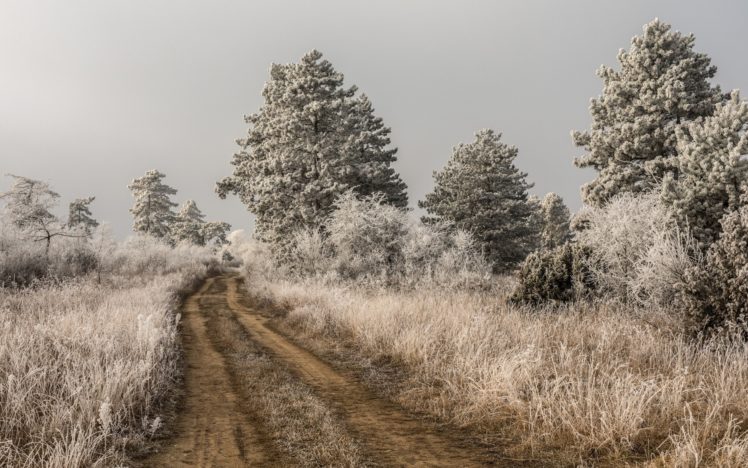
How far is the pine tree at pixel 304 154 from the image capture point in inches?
1064

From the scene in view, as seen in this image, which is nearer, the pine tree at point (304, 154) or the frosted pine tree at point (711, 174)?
the frosted pine tree at point (711, 174)

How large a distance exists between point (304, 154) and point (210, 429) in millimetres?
22772

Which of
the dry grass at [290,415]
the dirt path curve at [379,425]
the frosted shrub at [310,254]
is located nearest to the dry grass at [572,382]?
the dirt path curve at [379,425]

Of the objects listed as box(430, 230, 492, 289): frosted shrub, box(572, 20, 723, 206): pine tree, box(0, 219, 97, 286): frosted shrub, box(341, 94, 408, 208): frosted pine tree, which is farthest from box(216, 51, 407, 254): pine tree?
box(572, 20, 723, 206): pine tree

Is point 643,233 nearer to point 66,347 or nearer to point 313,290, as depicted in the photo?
point 313,290

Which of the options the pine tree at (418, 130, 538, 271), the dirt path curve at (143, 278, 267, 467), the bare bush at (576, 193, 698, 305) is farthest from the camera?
the pine tree at (418, 130, 538, 271)

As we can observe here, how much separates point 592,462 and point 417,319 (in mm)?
6350

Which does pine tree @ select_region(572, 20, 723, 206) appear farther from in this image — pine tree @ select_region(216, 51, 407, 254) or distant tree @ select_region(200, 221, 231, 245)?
distant tree @ select_region(200, 221, 231, 245)

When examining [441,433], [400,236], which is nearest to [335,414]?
[441,433]

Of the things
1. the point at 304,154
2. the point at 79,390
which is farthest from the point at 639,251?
the point at 304,154

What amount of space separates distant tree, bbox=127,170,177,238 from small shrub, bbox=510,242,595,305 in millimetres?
55748

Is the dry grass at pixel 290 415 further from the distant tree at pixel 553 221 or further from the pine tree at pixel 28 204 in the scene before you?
the distant tree at pixel 553 221

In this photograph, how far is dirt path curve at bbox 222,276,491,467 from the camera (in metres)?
5.09

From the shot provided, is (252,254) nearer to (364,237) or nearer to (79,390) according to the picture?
(364,237)
